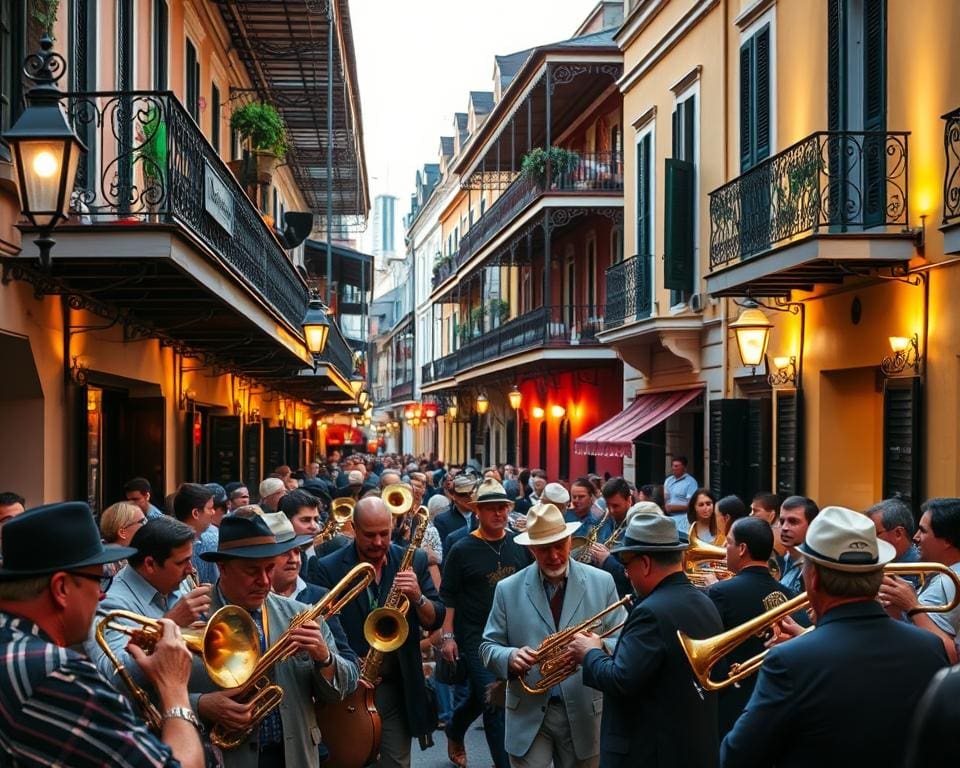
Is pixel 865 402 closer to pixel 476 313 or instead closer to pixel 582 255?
pixel 582 255

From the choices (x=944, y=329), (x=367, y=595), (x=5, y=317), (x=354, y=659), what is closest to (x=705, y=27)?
(x=944, y=329)

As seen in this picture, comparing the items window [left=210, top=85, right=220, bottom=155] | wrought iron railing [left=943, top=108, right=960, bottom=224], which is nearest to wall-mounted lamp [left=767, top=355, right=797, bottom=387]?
wrought iron railing [left=943, top=108, right=960, bottom=224]

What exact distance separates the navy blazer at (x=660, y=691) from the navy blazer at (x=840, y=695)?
119cm

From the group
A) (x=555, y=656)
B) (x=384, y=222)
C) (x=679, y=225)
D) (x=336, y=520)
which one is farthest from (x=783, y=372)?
(x=384, y=222)

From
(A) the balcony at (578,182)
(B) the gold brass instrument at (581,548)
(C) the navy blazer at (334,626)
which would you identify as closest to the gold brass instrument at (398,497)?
(B) the gold brass instrument at (581,548)

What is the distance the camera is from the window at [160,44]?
14.5 metres

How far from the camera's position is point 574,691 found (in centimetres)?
659

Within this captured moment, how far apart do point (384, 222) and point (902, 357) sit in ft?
384

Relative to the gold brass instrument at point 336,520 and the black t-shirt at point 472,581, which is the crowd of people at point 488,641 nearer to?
the black t-shirt at point 472,581

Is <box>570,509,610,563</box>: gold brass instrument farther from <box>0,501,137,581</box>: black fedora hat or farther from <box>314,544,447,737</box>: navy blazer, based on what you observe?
<box>0,501,137,581</box>: black fedora hat

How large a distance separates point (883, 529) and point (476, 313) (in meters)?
33.5

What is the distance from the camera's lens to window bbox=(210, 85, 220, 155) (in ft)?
62.3

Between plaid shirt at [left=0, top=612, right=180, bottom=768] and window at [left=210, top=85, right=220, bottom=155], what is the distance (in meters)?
16.7

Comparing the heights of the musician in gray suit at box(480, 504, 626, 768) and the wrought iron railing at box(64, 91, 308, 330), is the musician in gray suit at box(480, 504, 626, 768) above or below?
below
